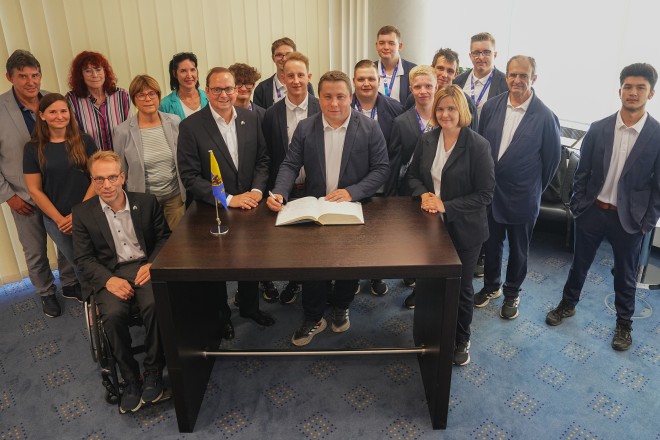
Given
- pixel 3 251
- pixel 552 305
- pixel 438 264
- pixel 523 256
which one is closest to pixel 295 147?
pixel 438 264

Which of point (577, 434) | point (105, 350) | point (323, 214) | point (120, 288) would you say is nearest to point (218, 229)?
point (323, 214)

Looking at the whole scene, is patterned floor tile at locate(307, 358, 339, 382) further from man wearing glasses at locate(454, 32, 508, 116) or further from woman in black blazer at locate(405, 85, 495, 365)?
man wearing glasses at locate(454, 32, 508, 116)

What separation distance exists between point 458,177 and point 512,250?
938mm

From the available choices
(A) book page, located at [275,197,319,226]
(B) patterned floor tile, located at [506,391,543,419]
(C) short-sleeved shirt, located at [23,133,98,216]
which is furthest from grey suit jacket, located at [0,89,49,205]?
(B) patterned floor tile, located at [506,391,543,419]

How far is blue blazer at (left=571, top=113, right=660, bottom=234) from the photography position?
275 centimetres

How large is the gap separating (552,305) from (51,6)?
4.01 m

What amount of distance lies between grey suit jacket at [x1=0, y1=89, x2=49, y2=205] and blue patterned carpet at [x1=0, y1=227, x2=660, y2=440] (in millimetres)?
898

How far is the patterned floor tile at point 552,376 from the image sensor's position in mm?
2779

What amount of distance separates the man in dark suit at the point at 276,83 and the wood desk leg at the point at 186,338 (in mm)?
1662

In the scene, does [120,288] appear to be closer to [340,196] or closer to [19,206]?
[340,196]

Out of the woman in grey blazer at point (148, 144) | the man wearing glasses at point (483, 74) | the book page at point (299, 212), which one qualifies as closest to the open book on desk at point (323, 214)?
the book page at point (299, 212)

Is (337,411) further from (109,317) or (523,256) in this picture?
(523,256)

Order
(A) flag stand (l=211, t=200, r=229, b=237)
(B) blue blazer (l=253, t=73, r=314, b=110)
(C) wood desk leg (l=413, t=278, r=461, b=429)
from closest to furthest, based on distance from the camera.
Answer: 1. (C) wood desk leg (l=413, t=278, r=461, b=429)
2. (A) flag stand (l=211, t=200, r=229, b=237)
3. (B) blue blazer (l=253, t=73, r=314, b=110)

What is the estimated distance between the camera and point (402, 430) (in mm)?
2490
